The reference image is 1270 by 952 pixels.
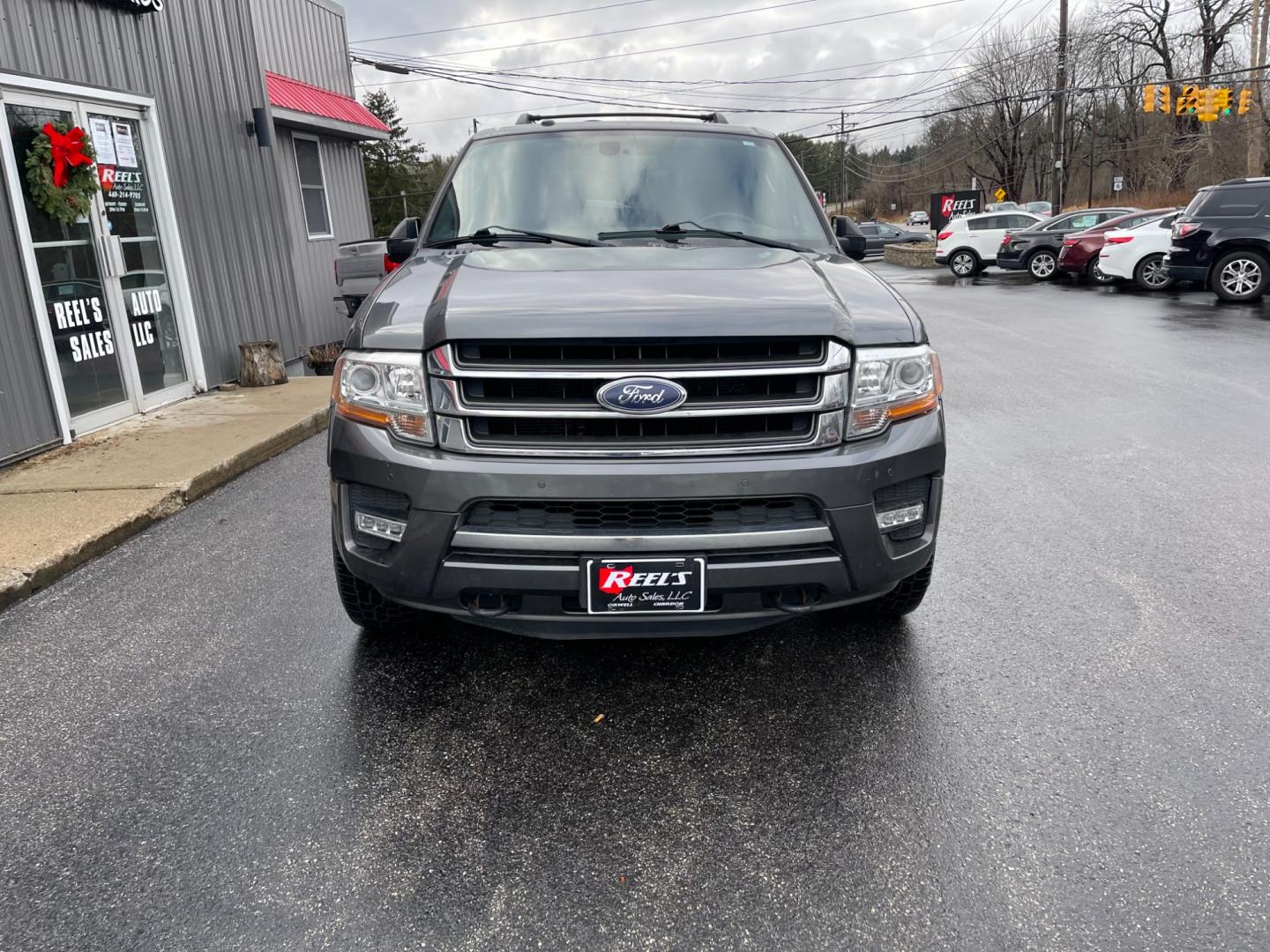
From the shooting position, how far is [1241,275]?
50.0 feet

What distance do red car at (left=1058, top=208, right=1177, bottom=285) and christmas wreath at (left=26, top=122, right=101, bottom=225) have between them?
19.2 m

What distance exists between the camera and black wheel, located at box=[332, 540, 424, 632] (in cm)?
340

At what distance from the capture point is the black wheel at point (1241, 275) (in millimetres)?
15031

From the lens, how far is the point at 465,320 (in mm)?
2816

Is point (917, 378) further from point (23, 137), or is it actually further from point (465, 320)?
point (23, 137)

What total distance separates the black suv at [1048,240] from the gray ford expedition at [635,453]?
2219cm

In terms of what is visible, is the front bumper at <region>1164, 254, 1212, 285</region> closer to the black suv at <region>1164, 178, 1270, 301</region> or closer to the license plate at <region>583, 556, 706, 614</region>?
the black suv at <region>1164, 178, 1270, 301</region>

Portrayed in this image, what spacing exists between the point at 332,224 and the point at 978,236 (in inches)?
749

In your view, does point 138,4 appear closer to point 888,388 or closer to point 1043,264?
point 888,388

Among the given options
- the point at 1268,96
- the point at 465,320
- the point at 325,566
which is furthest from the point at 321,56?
the point at 1268,96

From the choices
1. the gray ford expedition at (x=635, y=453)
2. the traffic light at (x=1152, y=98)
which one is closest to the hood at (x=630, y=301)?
the gray ford expedition at (x=635, y=453)

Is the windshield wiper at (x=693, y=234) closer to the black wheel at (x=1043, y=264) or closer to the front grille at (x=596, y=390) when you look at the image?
the front grille at (x=596, y=390)

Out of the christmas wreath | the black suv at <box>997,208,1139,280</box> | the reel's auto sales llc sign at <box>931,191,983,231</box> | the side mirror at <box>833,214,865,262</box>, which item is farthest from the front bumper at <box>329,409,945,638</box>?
the reel's auto sales llc sign at <box>931,191,983,231</box>

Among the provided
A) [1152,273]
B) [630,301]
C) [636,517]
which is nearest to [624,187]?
[630,301]
